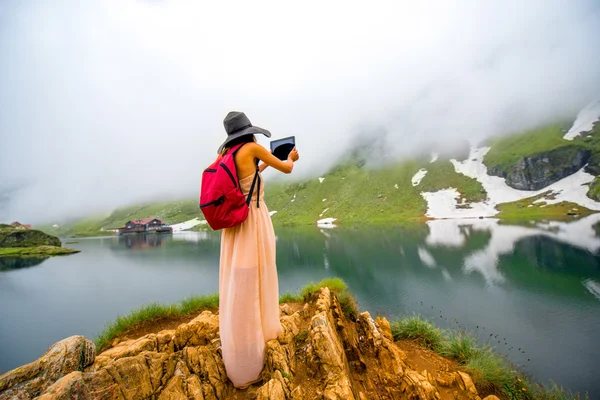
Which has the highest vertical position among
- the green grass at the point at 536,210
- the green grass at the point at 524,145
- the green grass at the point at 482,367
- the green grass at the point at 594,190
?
the green grass at the point at 524,145

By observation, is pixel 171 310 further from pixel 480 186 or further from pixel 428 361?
pixel 480 186

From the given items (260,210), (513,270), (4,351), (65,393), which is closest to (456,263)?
(513,270)

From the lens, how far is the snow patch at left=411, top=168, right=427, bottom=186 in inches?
5179

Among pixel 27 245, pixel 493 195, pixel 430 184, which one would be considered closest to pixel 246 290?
pixel 27 245

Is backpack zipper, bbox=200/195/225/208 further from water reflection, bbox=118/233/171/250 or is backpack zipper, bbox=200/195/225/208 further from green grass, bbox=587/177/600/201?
green grass, bbox=587/177/600/201

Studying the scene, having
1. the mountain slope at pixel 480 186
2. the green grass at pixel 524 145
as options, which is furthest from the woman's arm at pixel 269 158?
the green grass at pixel 524 145

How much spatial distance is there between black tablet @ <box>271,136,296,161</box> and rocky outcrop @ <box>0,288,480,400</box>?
3157 mm

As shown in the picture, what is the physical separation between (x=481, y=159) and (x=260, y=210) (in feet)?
535

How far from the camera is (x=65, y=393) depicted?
2.54m

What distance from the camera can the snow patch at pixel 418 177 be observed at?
5179 inches

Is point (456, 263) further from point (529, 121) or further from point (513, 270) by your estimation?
point (529, 121)

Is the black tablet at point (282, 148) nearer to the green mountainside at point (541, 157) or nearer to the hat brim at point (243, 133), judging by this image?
the hat brim at point (243, 133)

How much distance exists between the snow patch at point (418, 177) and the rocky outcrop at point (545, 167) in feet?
110

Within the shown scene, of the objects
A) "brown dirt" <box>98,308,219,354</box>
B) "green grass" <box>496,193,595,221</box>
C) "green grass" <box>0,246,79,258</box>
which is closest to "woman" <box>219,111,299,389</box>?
"brown dirt" <box>98,308,219,354</box>
